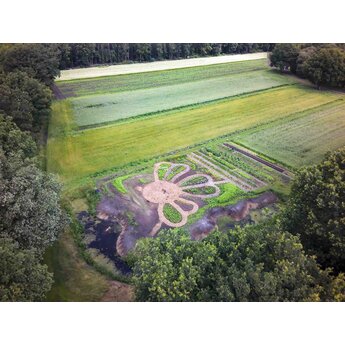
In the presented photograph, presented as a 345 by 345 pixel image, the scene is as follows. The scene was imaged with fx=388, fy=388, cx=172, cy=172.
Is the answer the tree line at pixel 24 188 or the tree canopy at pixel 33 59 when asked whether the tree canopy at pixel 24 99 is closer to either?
the tree line at pixel 24 188

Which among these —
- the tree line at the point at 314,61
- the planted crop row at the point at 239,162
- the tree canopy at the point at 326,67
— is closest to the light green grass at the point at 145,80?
the tree line at the point at 314,61

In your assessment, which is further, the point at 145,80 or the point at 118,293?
the point at 145,80

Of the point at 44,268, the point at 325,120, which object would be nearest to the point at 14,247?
the point at 44,268

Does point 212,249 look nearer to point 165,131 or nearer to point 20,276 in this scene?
point 20,276

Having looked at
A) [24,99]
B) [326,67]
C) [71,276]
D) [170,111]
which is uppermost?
[326,67]

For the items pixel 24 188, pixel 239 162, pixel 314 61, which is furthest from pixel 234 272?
pixel 314 61

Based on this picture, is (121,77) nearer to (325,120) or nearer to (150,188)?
(150,188)
